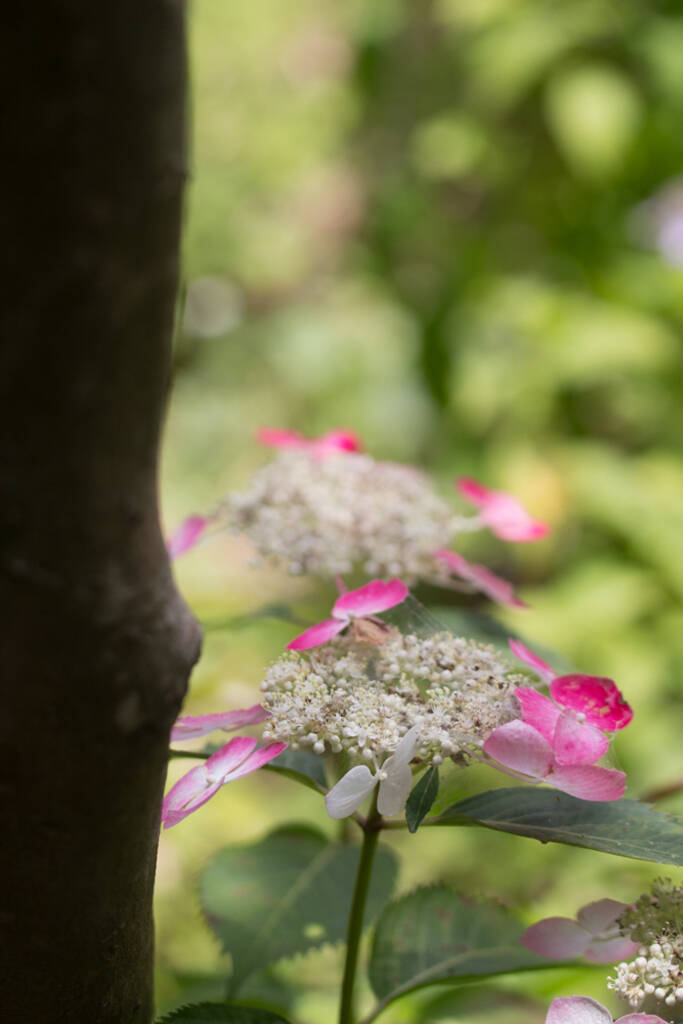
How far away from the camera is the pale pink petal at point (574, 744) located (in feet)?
1.06

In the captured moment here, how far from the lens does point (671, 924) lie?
32cm

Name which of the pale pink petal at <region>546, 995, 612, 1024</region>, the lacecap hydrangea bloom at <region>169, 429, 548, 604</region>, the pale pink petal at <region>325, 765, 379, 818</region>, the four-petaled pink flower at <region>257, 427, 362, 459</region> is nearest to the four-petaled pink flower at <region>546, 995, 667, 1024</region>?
the pale pink petal at <region>546, 995, 612, 1024</region>

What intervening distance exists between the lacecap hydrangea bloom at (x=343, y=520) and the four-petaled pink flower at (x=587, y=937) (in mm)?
184

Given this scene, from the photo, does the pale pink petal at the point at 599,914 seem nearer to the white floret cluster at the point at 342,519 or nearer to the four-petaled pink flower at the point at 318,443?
the white floret cluster at the point at 342,519

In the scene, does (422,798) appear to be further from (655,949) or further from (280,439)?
(280,439)

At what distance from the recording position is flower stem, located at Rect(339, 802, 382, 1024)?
1.18ft

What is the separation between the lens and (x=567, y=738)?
326 millimetres

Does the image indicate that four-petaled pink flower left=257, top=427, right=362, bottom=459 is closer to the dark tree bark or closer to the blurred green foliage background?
the blurred green foliage background

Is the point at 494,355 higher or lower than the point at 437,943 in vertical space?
higher

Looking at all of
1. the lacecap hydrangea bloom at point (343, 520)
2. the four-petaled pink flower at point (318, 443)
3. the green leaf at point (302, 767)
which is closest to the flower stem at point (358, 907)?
the green leaf at point (302, 767)

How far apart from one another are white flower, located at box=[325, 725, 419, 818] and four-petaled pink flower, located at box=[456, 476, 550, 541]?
11.8 inches

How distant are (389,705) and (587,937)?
0.15m

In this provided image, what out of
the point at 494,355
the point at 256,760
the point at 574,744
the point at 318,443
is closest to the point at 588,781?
the point at 574,744

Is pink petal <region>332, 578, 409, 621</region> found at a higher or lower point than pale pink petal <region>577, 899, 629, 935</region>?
higher
